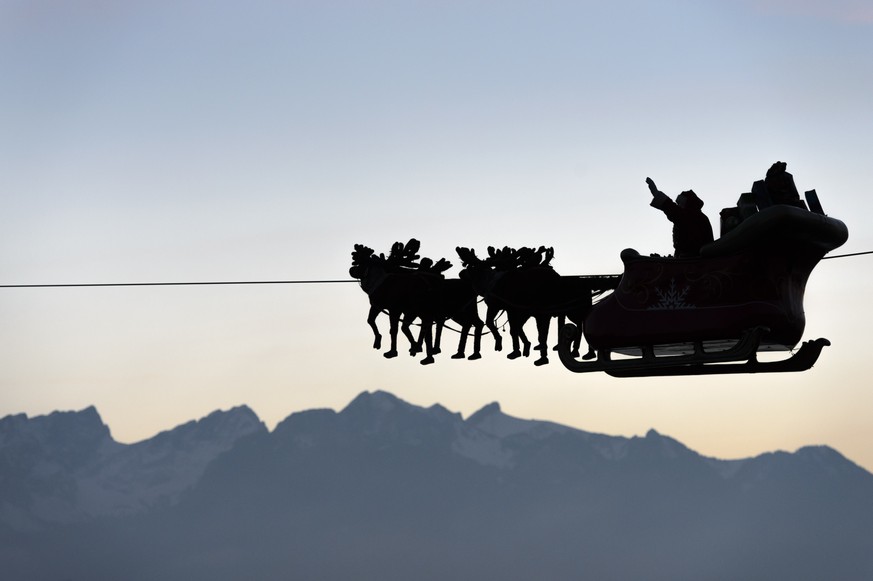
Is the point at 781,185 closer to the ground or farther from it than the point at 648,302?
farther from it

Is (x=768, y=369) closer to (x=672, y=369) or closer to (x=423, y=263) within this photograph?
(x=672, y=369)

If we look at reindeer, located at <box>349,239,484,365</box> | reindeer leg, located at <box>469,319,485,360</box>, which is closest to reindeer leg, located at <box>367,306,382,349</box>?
reindeer, located at <box>349,239,484,365</box>

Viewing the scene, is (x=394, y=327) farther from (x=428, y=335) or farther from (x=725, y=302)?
(x=725, y=302)

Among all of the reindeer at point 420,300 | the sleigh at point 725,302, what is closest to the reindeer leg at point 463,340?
the reindeer at point 420,300

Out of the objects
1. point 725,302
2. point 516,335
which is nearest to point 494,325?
point 516,335

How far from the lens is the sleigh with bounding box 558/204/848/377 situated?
1198 inches

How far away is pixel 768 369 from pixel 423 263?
944cm

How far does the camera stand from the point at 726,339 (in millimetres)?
31047

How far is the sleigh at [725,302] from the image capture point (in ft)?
99.8

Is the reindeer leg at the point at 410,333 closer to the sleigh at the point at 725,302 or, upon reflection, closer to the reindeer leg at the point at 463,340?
the reindeer leg at the point at 463,340

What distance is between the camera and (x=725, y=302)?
30.9 metres

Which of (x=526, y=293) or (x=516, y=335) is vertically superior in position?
(x=526, y=293)

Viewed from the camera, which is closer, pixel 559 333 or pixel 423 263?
pixel 559 333

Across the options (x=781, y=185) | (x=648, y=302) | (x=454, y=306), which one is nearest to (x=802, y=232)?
(x=781, y=185)
